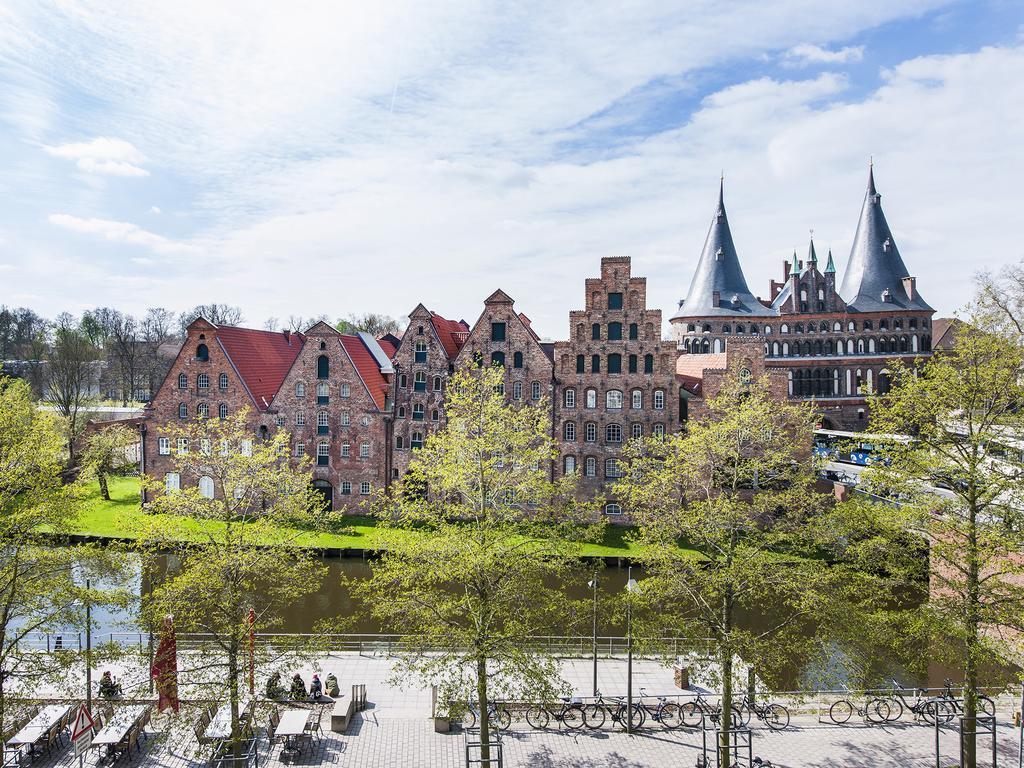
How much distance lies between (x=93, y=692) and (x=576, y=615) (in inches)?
621

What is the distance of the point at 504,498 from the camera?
1886 cm

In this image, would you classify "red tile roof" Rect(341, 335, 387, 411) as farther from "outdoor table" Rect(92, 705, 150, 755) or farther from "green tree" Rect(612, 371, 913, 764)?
"green tree" Rect(612, 371, 913, 764)

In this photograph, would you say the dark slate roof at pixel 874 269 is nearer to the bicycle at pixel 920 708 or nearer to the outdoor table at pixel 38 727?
the bicycle at pixel 920 708

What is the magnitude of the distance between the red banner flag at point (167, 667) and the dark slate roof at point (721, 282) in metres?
53.9

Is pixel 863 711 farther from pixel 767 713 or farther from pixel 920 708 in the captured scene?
pixel 767 713

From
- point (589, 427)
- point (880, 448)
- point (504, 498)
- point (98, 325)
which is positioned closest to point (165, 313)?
point (98, 325)

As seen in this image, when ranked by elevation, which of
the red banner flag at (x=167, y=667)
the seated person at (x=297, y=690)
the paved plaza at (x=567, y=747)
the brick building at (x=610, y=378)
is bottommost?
the paved plaza at (x=567, y=747)

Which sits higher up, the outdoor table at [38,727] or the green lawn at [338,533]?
the green lawn at [338,533]

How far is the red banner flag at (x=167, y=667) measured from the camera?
16375 millimetres

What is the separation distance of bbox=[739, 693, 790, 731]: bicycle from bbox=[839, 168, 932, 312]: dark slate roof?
5133cm

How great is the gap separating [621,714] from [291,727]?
9451 millimetres

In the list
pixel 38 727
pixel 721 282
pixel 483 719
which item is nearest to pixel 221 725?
pixel 38 727

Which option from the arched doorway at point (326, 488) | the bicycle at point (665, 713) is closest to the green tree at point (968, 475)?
the bicycle at point (665, 713)

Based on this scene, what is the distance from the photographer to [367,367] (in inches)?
1781
